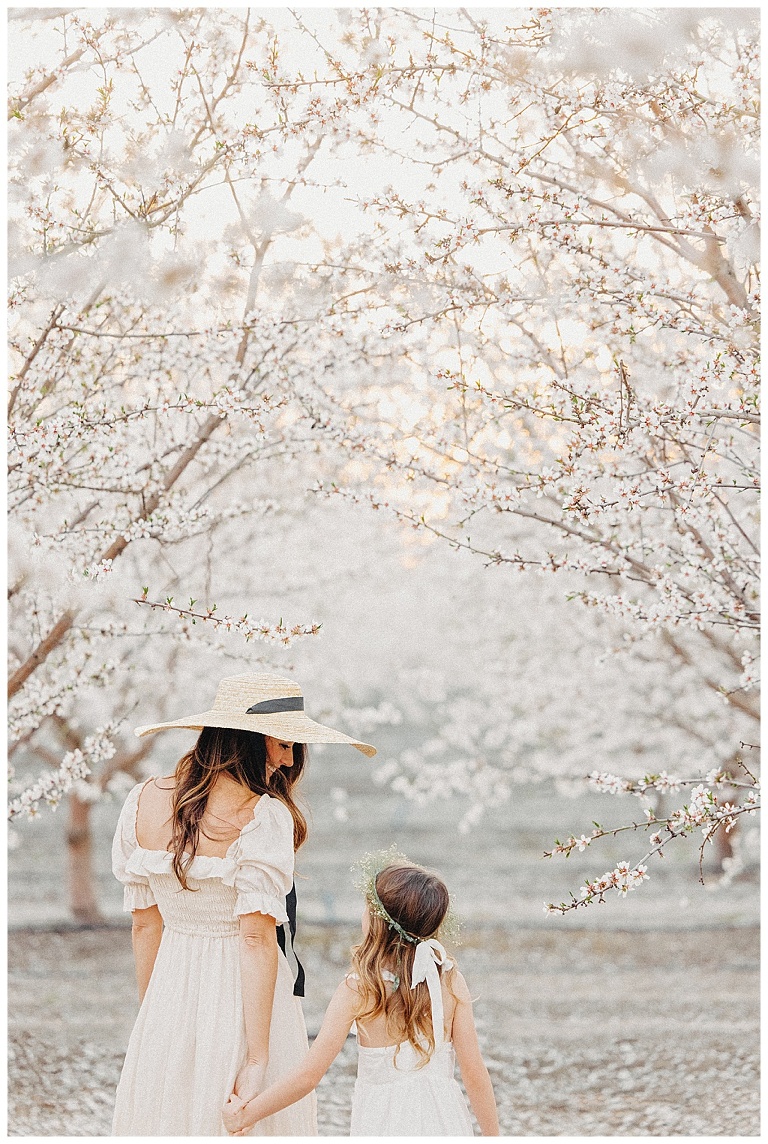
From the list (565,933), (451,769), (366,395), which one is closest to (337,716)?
(451,769)

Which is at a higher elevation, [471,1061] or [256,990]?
[256,990]

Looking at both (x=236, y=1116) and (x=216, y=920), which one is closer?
(x=236, y=1116)

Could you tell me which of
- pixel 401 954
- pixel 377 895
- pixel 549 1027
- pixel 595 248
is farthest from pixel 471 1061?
pixel 549 1027

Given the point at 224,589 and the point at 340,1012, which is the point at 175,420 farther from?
the point at 224,589

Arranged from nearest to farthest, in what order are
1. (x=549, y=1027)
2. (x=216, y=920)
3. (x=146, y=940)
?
1. (x=216, y=920)
2. (x=146, y=940)
3. (x=549, y=1027)

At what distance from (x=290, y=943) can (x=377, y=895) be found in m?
0.23

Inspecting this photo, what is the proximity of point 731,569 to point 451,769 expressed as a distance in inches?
220

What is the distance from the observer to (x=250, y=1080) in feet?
7.39

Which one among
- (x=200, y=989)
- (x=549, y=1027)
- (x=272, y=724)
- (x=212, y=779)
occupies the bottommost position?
(x=549, y=1027)

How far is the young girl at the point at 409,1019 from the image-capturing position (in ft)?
7.63

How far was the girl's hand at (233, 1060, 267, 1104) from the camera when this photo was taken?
225 cm

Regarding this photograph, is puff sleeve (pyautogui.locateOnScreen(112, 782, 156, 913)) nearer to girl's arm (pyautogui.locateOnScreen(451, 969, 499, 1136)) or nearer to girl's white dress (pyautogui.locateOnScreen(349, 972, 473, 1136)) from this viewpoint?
girl's white dress (pyautogui.locateOnScreen(349, 972, 473, 1136))

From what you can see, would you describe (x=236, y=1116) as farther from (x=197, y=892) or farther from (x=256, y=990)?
(x=197, y=892)

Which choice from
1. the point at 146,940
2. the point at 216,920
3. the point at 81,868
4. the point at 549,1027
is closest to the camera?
the point at 216,920
